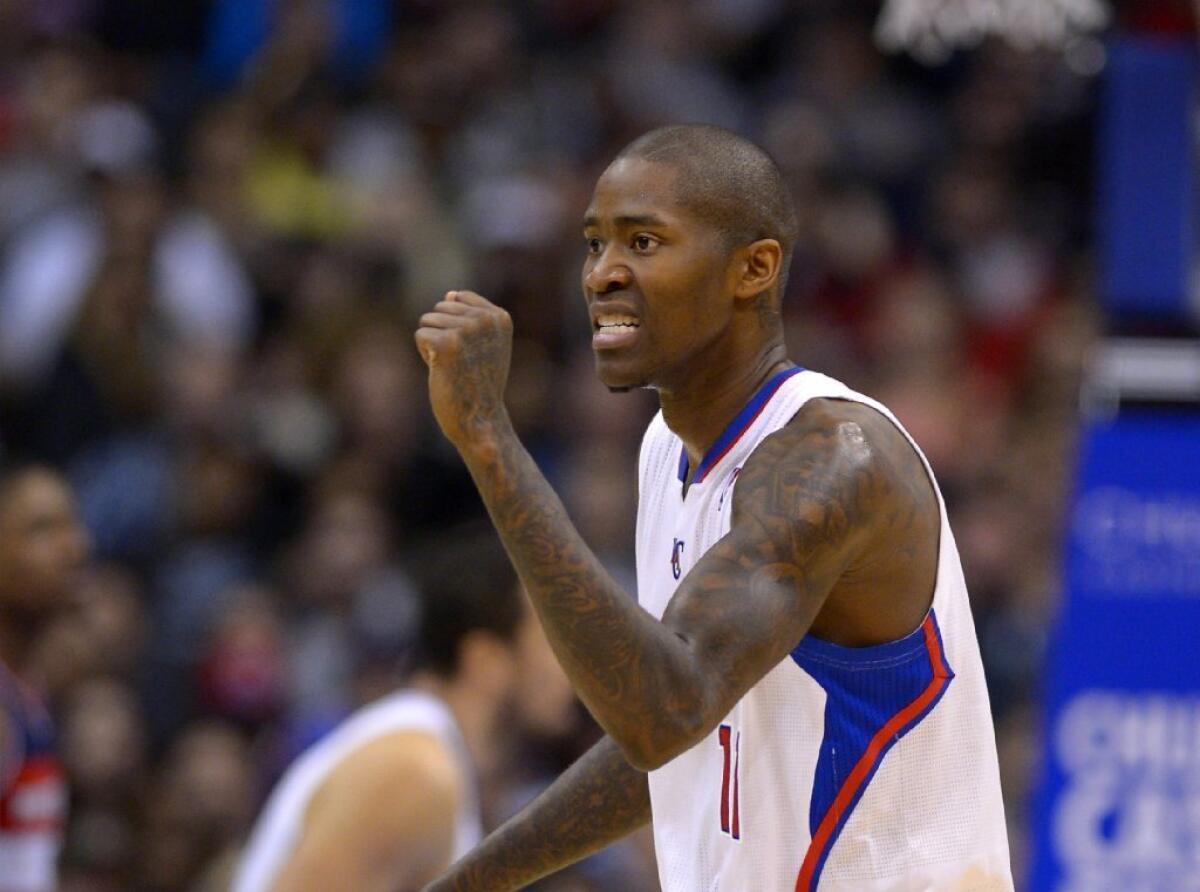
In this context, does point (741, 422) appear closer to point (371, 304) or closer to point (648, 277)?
point (648, 277)

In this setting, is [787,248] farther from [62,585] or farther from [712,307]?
[62,585]

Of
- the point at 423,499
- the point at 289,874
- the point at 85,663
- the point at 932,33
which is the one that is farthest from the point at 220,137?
the point at 289,874

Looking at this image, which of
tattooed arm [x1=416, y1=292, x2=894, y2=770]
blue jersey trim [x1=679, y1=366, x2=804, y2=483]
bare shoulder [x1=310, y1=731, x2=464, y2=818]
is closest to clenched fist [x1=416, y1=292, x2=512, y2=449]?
tattooed arm [x1=416, y1=292, x2=894, y2=770]

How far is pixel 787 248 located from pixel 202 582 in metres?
6.37

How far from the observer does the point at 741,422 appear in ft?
12.1

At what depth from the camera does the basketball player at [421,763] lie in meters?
5.38

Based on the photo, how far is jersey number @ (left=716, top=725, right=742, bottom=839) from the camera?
11.9 ft

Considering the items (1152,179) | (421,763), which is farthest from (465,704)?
(1152,179)

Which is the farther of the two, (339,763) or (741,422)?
(339,763)

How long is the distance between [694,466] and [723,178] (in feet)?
1.84

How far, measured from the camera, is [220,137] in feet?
35.1

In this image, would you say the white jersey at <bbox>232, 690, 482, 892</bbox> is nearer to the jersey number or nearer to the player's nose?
the jersey number

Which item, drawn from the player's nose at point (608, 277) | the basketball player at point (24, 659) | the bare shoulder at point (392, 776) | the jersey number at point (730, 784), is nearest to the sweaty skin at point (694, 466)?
the player's nose at point (608, 277)

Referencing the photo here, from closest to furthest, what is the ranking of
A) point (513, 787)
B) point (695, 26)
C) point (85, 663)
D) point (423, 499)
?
point (513, 787) < point (85, 663) < point (423, 499) < point (695, 26)
